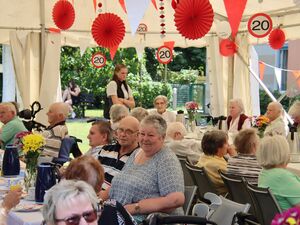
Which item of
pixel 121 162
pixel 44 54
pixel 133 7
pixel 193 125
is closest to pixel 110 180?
pixel 121 162

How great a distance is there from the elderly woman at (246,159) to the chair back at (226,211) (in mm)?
1258

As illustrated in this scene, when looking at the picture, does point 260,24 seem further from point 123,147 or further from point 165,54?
point 123,147

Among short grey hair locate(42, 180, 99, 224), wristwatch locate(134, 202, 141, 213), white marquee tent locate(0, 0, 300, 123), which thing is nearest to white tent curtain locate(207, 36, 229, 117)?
white marquee tent locate(0, 0, 300, 123)

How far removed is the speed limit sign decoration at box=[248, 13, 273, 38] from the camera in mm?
7805

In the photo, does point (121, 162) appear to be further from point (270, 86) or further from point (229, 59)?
point (270, 86)

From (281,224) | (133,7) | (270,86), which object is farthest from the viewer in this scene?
(270,86)

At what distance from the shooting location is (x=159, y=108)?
8.56 meters

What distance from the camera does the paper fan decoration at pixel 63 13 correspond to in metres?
8.28

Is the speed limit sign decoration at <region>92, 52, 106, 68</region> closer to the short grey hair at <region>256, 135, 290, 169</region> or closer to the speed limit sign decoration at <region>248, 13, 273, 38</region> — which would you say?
the speed limit sign decoration at <region>248, 13, 273, 38</region>

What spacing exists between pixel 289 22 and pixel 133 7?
346cm

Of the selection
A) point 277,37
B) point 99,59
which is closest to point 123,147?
point 277,37

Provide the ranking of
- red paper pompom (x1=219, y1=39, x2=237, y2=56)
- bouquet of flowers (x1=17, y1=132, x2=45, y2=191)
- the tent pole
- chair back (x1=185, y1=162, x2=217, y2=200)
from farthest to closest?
red paper pompom (x1=219, y1=39, x2=237, y2=56) < the tent pole < chair back (x1=185, y1=162, x2=217, y2=200) < bouquet of flowers (x1=17, y1=132, x2=45, y2=191)

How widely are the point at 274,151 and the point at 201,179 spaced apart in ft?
3.46

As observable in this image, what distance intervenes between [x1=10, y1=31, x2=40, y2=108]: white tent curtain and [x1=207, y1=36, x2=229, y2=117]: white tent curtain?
10.6 feet
